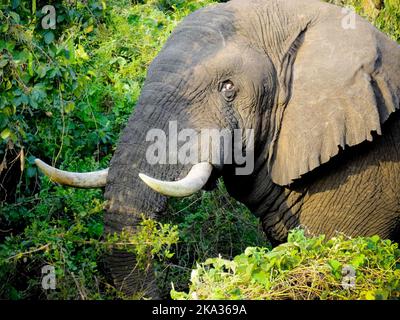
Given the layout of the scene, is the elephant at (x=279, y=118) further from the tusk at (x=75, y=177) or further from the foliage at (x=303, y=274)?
the foliage at (x=303, y=274)

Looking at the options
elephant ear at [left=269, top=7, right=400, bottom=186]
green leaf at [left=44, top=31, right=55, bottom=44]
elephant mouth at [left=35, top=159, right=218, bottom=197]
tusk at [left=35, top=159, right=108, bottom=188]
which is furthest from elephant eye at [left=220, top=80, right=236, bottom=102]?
green leaf at [left=44, top=31, right=55, bottom=44]

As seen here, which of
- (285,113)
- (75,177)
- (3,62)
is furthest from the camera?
(285,113)

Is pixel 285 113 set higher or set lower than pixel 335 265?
higher

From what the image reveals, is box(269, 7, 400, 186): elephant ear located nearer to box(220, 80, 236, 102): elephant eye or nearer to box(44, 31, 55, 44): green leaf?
box(220, 80, 236, 102): elephant eye

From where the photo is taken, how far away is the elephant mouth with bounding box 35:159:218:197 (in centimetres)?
718

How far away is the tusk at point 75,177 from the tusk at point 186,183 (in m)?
0.58

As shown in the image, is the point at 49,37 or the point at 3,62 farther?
the point at 49,37

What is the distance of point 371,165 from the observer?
8.04 metres

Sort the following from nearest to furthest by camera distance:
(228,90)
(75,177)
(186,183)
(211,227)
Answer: (186,183) → (75,177) → (228,90) → (211,227)

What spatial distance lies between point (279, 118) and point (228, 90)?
17.2 inches

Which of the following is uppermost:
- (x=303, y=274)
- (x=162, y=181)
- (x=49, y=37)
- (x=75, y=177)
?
(x=49, y=37)

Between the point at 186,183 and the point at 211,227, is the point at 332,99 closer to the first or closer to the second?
the point at 186,183

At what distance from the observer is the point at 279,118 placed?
313 inches

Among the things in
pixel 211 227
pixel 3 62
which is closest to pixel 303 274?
pixel 3 62
